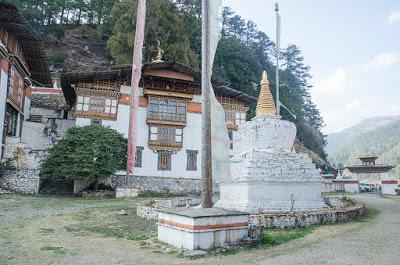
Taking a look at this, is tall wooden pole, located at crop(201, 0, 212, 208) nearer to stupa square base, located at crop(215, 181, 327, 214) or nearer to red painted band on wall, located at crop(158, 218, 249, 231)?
red painted band on wall, located at crop(158, 218, 249, 231)

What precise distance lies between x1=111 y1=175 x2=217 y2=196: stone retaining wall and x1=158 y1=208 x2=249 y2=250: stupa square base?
2031cm

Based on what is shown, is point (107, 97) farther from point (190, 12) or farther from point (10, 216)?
point (190, 12)

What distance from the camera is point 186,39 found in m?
41.5

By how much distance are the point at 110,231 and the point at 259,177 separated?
6122 mm

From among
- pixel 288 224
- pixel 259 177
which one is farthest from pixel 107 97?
pixel 288 224

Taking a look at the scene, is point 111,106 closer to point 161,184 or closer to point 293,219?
point 161,184

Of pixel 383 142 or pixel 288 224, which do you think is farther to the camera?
pixel 383 142

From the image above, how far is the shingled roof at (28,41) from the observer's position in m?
24.4

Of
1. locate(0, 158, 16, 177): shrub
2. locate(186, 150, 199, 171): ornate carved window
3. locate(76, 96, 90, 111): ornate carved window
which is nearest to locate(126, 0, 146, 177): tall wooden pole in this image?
locate(0, 158, 16, 177): shrub

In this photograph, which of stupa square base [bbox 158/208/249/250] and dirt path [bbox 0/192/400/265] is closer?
dirt path [bbox 0/192/400/265]

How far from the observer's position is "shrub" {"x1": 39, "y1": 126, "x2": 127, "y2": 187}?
2386 cm

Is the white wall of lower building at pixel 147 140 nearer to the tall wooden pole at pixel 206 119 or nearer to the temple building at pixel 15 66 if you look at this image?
the temple building at pixel 15 66

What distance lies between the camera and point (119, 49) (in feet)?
124

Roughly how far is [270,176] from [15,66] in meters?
24.1
